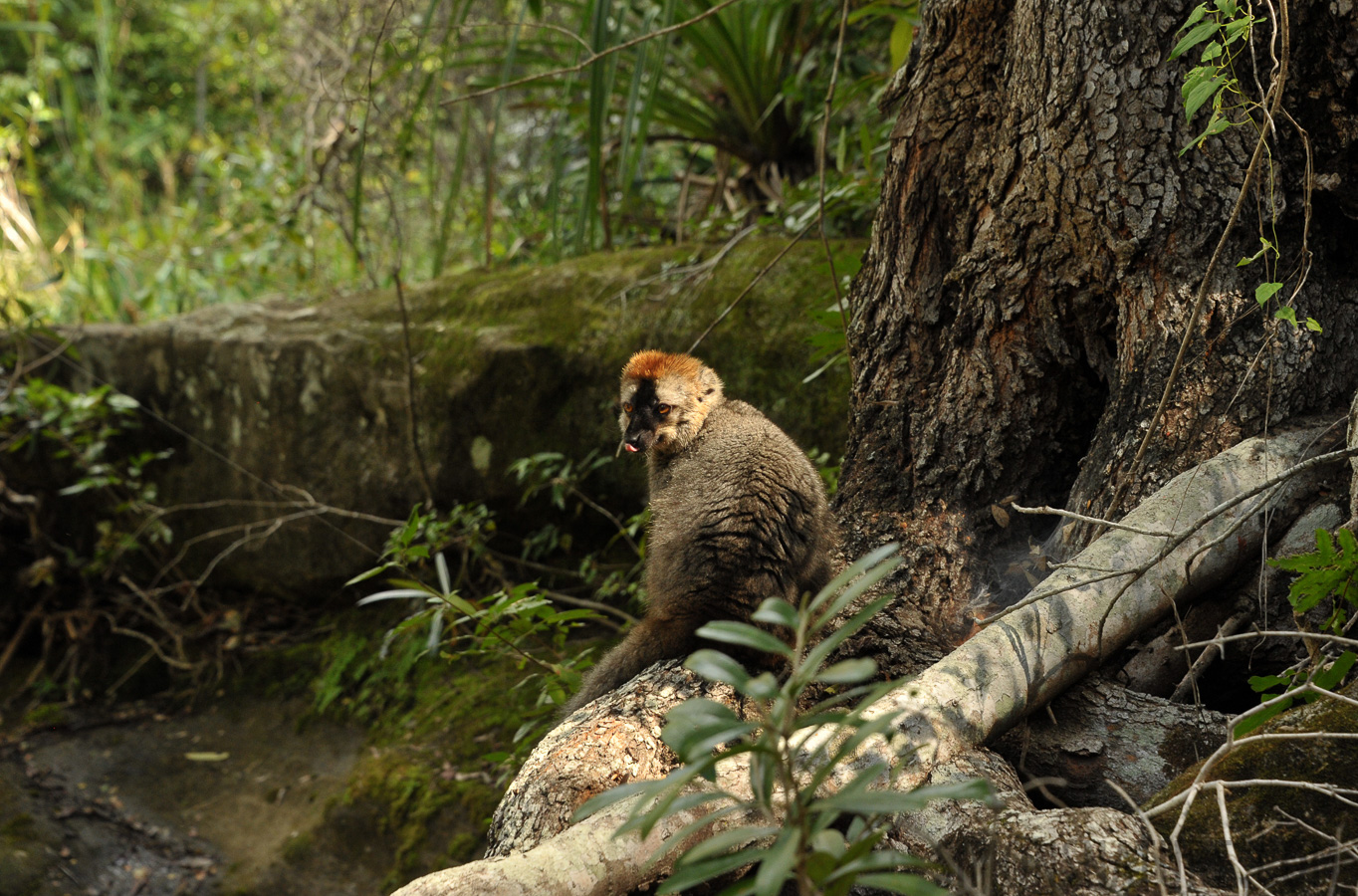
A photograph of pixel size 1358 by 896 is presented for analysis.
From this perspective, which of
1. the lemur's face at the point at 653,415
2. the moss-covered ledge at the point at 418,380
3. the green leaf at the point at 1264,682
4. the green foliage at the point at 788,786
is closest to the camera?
the green foliage at the point at 788,786

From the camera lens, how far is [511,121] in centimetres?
826

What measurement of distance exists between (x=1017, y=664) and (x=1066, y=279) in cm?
103

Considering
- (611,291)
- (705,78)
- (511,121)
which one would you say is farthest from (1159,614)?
(511,121)

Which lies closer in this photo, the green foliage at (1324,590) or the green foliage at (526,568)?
the green foliage at (1324,590)

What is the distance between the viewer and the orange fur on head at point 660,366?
312 cm

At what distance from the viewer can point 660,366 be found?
10.3 ft

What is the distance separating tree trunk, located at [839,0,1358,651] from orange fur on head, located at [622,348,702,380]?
60 centimetres

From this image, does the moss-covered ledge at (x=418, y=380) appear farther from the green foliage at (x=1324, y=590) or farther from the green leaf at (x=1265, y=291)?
the green foliage at (x=1324, y=590)

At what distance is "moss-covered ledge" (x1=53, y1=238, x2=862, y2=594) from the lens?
163 inches

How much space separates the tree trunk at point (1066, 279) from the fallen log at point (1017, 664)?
16cm

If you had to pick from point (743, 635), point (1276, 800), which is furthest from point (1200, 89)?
point (743, 635)

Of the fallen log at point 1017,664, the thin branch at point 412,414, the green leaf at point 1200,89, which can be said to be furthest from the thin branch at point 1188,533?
the thin branch at point 412,414

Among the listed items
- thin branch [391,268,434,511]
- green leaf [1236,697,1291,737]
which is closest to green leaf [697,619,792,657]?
green leaf [1236,697,1291,737]

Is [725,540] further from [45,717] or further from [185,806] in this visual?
[45,717]
